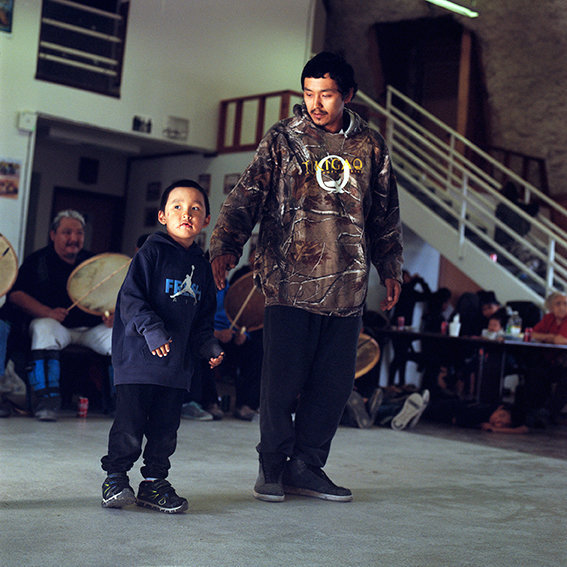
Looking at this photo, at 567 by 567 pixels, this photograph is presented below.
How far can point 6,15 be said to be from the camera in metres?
8.46

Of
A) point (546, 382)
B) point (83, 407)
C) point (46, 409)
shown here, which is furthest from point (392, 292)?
point (546, 382)

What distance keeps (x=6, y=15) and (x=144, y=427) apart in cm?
693

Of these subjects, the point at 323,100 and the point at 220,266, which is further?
the point at 323,100

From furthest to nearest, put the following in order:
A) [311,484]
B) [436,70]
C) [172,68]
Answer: [436,70] < [172,68] < [311,484]

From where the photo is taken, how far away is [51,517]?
2.41m

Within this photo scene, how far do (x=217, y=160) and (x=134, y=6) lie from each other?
1.98m

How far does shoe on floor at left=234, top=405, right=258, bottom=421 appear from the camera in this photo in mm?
5297

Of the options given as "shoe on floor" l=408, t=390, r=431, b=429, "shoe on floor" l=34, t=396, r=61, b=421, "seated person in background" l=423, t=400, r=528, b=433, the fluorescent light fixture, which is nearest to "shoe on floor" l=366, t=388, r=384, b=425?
"shoe on floor" l=408, t=390, r=431, b=429

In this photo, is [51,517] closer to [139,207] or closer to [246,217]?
[246,217]

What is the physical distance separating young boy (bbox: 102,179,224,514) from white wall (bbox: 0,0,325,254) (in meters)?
6.25

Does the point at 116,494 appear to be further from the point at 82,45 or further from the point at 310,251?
the point at 82,45

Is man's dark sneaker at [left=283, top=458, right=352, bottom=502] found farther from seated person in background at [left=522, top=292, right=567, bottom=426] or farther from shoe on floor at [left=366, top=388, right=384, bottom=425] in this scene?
seated person in background at [left=522, top=292, right=567, bottom=426]

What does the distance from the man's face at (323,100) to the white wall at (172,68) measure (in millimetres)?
6280

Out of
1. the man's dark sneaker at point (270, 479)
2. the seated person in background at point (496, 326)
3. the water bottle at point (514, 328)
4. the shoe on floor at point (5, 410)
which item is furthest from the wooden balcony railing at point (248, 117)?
the man's dark sneaker at point (270, 479)
